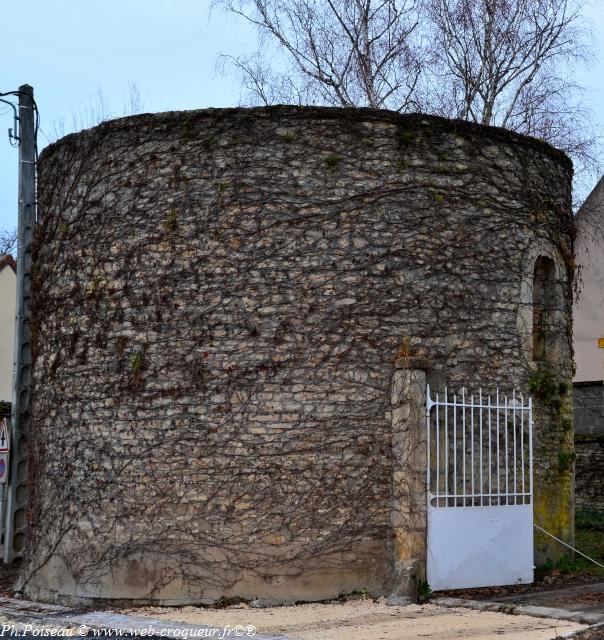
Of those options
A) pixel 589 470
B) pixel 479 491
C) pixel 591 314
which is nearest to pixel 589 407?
pixel 589 470

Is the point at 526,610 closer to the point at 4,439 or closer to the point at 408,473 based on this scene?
the point at 408,473

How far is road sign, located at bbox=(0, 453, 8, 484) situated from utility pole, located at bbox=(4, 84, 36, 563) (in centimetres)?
7

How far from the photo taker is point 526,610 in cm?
911

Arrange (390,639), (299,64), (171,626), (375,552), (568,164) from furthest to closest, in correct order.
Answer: (299,64), (568,164), (375,552), (171,626), (390,639)

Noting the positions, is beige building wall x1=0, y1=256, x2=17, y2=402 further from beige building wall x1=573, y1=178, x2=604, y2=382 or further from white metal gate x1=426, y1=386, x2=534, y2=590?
white metal gate x1=426, y1=386, x2=534, y2=590

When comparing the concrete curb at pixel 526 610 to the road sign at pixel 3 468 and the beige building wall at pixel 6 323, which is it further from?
the beige building wall at pixel 6 323

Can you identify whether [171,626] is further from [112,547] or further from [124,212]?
[124,212]

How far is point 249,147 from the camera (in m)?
11.0

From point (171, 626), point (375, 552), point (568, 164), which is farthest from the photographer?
point (568, 164)

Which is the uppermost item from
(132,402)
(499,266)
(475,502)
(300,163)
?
(300,163)

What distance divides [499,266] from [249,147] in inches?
113

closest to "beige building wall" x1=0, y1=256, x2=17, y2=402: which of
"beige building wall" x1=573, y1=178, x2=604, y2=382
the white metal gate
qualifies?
"beige building wall" x1=573, y1=178, x2=604, y2=382

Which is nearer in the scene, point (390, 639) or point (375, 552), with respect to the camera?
point (390, 639)

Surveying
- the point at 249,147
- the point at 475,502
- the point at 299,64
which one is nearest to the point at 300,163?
the point at 249,147
